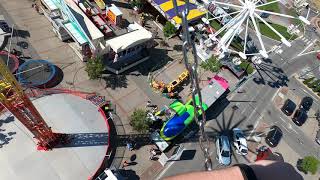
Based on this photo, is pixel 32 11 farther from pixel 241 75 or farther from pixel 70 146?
pixel 241 75

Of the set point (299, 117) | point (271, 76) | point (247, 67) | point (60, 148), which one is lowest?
point (60, 148)

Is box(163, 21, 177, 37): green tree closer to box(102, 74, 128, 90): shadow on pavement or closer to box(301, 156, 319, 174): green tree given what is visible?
box(102, 74, 128, 90): shadow on pavement

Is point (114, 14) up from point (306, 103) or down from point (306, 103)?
up

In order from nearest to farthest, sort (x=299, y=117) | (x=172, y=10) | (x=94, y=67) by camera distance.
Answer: (x=94, y=67) → (x=299, y=117) → (x=172, y=10)

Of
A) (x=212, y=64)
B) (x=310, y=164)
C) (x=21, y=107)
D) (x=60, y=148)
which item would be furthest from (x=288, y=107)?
(x=21, y=107)

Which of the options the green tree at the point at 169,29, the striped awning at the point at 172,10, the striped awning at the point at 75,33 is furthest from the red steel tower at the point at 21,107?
the striped awning at the point at 172,10

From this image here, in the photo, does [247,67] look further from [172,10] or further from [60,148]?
[60,148]

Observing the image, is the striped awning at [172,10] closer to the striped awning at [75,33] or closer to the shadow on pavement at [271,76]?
the shadow on pavement at [271,76]
